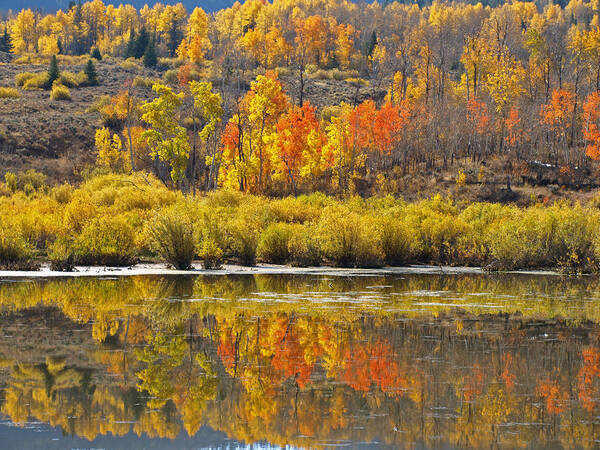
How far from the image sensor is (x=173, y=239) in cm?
2517

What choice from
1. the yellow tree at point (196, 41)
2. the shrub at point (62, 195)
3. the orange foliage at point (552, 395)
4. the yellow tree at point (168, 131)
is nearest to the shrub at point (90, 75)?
the yellow tree at point (196, 41)

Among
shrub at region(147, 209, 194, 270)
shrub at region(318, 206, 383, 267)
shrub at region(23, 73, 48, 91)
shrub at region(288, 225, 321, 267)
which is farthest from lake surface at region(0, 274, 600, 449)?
shrub at region(23, 73, 48, 91)

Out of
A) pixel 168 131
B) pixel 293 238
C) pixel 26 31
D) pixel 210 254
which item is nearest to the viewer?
pixel 210 254

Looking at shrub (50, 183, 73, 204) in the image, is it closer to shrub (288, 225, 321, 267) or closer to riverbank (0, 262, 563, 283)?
riverbank (0, 262, 563, 283)

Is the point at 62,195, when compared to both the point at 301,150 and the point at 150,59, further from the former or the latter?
the point at 150,59

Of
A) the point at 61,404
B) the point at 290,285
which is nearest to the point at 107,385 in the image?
the point at 61,404

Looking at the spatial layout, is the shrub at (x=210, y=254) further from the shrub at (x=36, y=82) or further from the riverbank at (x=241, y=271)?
the shrub at (x=36, y=82)

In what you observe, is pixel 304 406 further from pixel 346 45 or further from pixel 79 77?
pixel 346 45

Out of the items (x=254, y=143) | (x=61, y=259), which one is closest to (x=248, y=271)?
(x=61, y=259)

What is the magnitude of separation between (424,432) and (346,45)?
12571cm

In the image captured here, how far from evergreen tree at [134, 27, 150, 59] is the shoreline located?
99489 mm

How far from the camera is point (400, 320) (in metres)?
15.3

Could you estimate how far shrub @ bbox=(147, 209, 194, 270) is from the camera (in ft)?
82.5

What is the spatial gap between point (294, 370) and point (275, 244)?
680 inches
